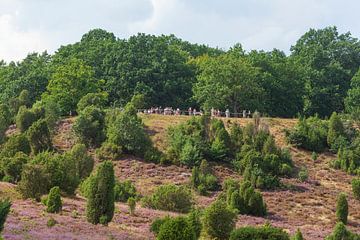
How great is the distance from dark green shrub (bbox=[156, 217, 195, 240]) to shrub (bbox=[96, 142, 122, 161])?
29728mm

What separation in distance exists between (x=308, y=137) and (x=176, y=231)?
36.8 meters

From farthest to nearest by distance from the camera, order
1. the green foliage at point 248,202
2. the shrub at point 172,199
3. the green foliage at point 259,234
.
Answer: the green foliage at point 248,202, the shrub at point 172,199, the green foliage at point 259,234

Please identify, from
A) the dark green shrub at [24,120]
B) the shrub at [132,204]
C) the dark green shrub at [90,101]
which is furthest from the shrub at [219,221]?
the dark green shrub at [90,101]

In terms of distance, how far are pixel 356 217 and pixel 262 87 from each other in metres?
34.3

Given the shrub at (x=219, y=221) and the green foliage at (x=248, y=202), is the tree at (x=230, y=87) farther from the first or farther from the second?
the shrub at (x=219, y=221)

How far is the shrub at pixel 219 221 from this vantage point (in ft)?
93.8

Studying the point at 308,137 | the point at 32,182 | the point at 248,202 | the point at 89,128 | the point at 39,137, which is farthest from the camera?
the point at 308,137

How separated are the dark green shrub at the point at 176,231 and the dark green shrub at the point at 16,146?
85.7 ft

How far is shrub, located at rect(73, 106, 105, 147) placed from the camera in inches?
2149

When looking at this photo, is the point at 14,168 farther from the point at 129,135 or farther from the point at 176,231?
the point at 176,231

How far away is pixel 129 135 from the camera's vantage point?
52969 mm

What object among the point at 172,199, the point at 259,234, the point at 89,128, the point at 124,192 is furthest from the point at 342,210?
the point at 89,128

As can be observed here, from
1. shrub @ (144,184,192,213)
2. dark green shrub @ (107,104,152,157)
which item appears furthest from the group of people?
shrub @ (144,184,192,213)

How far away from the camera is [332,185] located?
49406 millimetres
